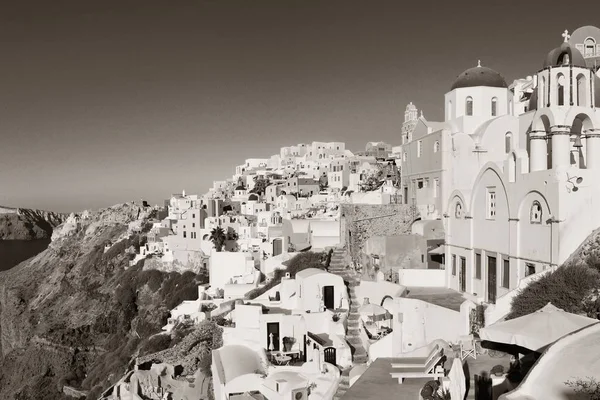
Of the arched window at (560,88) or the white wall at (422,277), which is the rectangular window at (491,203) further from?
the white wall at (422,277)

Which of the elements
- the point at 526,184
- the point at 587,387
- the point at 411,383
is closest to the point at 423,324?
the point at 526,184

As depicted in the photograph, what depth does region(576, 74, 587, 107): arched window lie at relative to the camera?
1639cm

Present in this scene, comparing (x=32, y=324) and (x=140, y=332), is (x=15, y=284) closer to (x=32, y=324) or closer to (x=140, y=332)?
(x=32, y=324)

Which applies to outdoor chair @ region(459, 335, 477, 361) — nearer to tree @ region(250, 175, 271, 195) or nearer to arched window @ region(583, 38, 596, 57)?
arched window @ region(583, 38, 596, 57)

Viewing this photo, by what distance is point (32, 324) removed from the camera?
69938 millimetres

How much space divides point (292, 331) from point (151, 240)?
4384 centimetres

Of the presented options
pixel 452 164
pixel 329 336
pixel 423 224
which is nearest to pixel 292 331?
pixel 329 336

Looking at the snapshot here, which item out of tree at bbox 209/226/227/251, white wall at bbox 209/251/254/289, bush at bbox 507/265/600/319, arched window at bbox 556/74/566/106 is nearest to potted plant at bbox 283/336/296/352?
bush at bbox 507/265/600/319

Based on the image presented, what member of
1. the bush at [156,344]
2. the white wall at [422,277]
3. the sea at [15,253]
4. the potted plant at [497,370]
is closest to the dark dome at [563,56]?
the white wall at [422,277]

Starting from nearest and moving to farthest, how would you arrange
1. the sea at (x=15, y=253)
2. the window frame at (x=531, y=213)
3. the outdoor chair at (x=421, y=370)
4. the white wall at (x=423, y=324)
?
the outdoor chair at (x=421, y=370) → the window frame at (x=531, y=213) → the white wall at (x=423, y=324) → the sea at (x=15, y=253)

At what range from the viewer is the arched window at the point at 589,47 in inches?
1055

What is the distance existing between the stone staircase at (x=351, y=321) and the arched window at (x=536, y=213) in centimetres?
645

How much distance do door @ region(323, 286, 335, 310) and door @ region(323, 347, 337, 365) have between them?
450 centimetres

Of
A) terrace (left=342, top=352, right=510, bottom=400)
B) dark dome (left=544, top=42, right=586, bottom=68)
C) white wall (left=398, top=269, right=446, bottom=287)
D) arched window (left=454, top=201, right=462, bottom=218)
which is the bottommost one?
terrace (left=342, top=352, right=510, bottom=400)
